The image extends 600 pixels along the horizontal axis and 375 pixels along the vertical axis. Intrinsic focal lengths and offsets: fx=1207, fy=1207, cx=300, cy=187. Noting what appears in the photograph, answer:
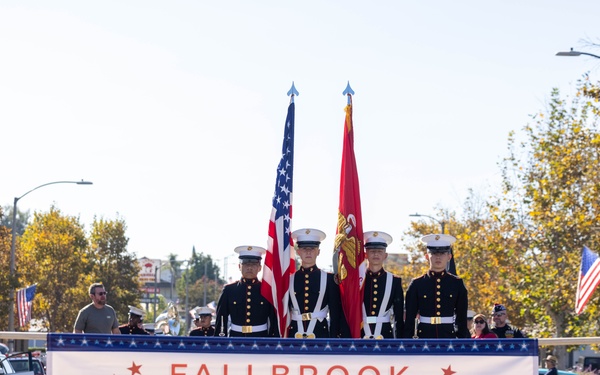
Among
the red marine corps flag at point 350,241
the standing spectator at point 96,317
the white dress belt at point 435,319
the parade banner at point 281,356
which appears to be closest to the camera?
the parade banner at point 281,356

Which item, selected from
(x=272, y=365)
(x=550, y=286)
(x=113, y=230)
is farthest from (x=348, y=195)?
(x=113, y=230)

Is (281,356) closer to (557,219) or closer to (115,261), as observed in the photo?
(557,219)

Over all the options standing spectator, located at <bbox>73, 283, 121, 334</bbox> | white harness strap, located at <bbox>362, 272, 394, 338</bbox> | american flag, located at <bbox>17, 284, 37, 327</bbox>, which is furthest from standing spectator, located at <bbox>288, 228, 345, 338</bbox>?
american flag, located at <bbox>17, 284, 37, 327</bbox>

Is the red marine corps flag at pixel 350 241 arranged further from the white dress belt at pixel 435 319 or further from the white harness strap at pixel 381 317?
the white dress belt at pixel 435 319

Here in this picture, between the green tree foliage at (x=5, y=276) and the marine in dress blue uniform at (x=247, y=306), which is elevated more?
the green tree foliage at (x=5, y=276)

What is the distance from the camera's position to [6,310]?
43844mm

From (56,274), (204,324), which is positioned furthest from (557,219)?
(56,274)

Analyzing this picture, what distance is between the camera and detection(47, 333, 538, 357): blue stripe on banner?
8.92m

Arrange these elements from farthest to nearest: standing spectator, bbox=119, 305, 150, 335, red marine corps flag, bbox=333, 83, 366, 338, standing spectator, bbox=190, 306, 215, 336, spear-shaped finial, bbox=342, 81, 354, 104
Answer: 1. standing spectator, bbox=190, 306, 215, 336
2. standing spectator, bbox=119, 305, 150, 335
3. spear-shaped finial, bbox=342, 81, 354, 104
4. red marine corps flag, bbox=333, 83, 366, 338

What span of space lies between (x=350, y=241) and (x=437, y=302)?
3.18ft

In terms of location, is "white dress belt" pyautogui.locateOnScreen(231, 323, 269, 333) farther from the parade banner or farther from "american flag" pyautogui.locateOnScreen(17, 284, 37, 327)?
"american flag" pyautogui.locateOnScreen(17, 284, 37, 327)

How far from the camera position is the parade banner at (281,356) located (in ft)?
29.2

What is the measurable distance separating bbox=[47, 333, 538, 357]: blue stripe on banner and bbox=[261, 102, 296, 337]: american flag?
5.03ft

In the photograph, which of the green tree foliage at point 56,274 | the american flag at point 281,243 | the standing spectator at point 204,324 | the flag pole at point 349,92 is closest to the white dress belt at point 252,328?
the american flag at point 281,243
